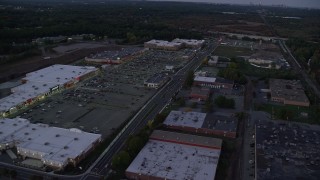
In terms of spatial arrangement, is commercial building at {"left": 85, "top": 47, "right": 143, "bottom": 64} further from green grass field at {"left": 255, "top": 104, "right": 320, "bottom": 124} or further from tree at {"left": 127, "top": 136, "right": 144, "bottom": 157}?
tree at {"left": 127, "top": 136, "right": 144, "bottom": 157}

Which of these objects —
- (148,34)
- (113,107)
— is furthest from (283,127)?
(148,34)

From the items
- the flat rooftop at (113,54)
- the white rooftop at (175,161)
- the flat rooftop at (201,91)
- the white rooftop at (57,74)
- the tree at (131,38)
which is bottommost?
the white rooftop at (175,161)

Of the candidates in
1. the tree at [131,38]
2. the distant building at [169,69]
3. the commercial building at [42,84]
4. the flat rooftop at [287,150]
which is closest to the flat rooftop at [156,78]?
the distant building at [169,69]

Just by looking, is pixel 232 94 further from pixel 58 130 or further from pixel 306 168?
pixel 58 130

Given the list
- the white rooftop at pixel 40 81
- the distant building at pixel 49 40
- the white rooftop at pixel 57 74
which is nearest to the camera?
the white rooftop at pixel 40 81

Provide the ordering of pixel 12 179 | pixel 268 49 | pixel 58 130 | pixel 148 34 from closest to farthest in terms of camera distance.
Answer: pixel 12 179 → pixel 58 130 → pixel 268 49 → pixel 148 34

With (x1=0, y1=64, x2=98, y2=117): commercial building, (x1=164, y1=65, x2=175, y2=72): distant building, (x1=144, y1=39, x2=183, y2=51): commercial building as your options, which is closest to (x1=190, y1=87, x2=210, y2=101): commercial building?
(x1=164, y1=65, x2=175, y2=72): distant building

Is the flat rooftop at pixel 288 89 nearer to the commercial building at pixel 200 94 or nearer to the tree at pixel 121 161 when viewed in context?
the commercial building at pixel 200 94
